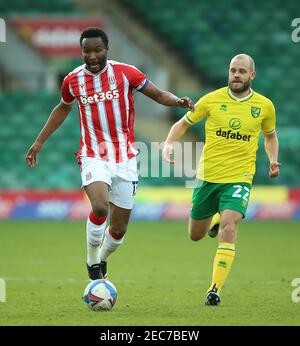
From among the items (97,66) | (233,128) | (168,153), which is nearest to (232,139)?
(233,128)

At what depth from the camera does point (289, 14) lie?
28.8m

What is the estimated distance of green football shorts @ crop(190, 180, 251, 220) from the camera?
31.2 feet

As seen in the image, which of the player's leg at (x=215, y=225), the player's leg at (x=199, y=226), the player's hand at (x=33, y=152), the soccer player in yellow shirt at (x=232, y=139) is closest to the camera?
the soccer player in yellow shirt at (x=232, y=139)

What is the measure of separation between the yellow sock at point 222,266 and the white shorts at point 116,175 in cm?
104

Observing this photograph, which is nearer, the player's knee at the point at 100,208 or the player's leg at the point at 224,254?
the player's knee at the point at 100,208

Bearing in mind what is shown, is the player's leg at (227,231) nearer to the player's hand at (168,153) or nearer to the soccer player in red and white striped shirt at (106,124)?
the player's hand at (168,153)

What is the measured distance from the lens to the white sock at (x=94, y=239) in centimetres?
916

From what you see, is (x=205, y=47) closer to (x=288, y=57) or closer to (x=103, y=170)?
(x=288, y=57)

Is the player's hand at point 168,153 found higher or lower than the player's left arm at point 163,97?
lower

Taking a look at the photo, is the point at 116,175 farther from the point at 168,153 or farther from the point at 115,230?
the point at 115,230

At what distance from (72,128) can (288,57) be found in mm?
7180

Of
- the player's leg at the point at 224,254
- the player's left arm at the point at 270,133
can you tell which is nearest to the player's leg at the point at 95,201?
the player's leg at the point at 224,254

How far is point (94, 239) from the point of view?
923cm

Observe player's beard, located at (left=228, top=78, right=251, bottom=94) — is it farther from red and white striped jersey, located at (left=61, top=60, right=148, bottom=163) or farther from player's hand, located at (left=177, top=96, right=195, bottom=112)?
red and white striped jersey, located at (left=61, top=60, right=148, bottom=163)
